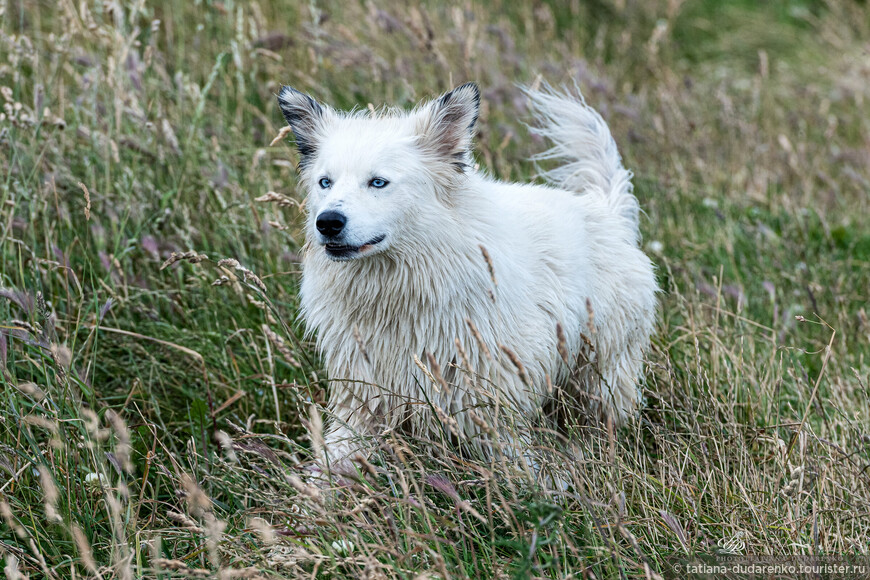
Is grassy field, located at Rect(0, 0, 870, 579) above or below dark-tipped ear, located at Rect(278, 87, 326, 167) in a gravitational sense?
below

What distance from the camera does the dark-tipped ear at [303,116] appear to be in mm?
3254

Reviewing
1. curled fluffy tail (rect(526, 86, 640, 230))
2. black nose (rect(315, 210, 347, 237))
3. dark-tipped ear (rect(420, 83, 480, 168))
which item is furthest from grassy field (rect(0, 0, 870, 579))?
dark-tipped ear (rect(420, 83, 480, 168))

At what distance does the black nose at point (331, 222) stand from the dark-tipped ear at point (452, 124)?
0.55m

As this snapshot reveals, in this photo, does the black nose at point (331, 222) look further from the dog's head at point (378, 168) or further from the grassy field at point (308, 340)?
the grassy field at point (308, 340)

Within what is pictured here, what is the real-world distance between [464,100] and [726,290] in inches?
74.4

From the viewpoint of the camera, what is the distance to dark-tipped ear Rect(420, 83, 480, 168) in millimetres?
3059

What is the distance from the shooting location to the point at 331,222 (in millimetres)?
2742

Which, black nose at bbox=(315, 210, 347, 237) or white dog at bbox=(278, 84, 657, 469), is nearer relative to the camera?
black nose at bbox=(315, 210, 347, 237)

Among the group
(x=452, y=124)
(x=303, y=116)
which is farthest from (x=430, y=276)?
(x=303, y=116)

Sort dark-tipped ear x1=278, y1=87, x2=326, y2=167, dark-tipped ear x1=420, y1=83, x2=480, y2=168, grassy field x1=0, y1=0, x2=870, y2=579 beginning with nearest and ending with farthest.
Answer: grassy field x1=0, y1=0, x2=870, y2=579, dark-tipped ear x1=420, y1=83, x2=480, y2=168, dark-tipped ear x1=278, y1=87, x2=326, y2=167

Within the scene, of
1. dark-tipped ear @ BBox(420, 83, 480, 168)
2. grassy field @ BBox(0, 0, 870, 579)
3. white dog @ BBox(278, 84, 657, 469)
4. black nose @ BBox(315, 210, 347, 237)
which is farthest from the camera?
dark-tipped ear @ BBox(420, 83, 480, 168)

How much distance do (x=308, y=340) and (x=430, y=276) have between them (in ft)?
3.53

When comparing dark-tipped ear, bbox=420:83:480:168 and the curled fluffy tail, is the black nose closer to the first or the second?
dark-tipped ear, bbox=420:83:480:168

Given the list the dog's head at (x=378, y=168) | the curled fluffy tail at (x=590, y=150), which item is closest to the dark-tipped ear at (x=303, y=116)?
the dog's head at (x=378, y=168)
